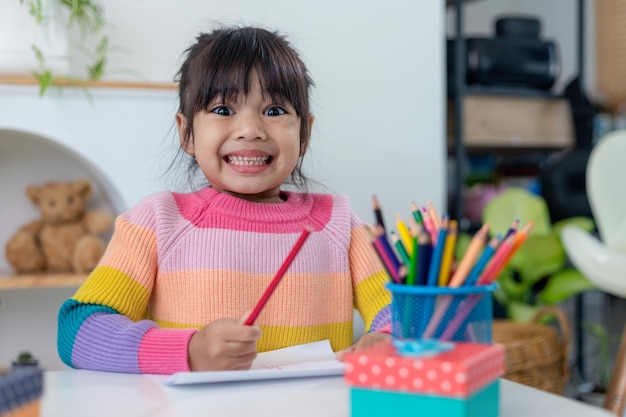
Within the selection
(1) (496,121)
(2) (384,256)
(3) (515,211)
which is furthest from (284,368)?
(1) (496,121)

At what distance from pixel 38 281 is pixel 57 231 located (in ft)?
0.65

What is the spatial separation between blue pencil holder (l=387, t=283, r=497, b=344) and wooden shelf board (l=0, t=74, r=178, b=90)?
0.97 m

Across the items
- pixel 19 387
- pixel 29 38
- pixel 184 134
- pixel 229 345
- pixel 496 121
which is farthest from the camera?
pixel 496 121

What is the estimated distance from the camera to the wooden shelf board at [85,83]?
4.91 ft

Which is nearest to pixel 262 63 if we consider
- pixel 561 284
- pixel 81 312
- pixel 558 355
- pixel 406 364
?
pixel 81 312

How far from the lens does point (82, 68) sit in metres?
1.58

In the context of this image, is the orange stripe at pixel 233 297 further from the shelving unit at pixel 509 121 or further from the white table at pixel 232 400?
the shelving unit at pixel 509 121

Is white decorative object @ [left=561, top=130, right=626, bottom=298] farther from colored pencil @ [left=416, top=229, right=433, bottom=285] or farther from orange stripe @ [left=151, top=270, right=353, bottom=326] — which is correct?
colored pencil @ [left=416, top=229, right=433, bottom=285]

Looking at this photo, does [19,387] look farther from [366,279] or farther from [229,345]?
[366,279]

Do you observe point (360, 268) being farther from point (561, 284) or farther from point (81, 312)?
point (561, 284)

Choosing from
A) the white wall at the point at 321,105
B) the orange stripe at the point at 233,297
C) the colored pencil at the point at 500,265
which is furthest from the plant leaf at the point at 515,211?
the colored pencil at the point at 500,265

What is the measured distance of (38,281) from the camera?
1.55m

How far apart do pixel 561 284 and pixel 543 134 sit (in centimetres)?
46


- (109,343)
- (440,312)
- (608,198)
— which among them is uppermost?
(440,312)
